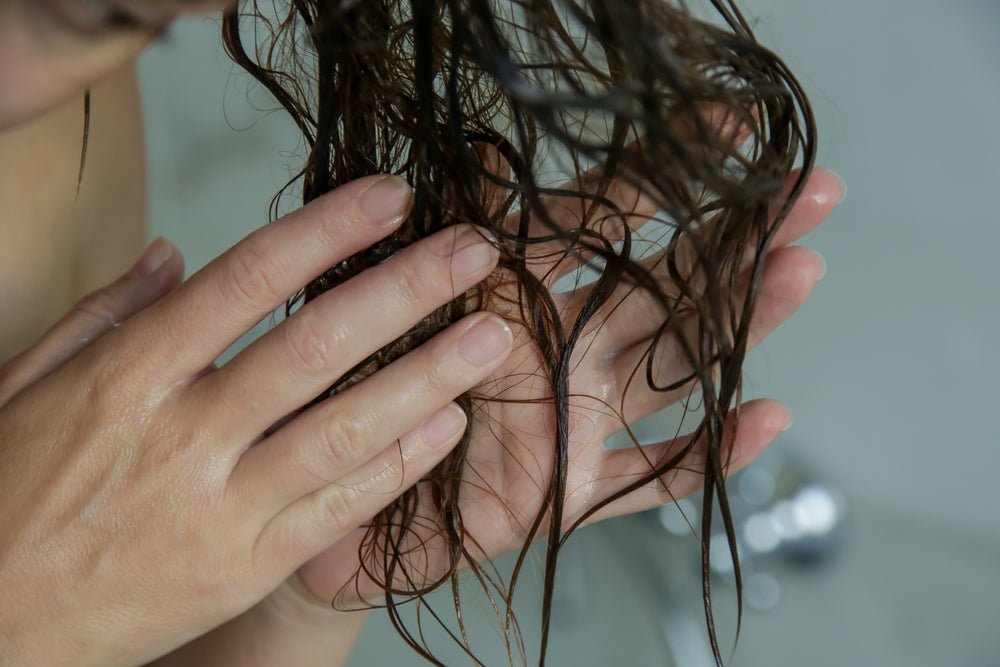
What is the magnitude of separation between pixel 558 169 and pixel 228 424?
277 millimetres

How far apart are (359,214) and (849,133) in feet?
2.85

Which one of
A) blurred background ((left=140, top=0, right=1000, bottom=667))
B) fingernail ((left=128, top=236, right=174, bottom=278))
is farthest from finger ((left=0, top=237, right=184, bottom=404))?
blurred background ((left=140, top=0, right=1000, bottom=667))

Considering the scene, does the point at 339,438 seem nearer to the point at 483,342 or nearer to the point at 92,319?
the point at 483,342

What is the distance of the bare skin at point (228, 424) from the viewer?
18.9 inches

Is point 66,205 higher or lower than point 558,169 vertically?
higher

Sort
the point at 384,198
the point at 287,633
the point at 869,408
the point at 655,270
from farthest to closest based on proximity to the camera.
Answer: the point at 869,408, the point at 287,633, the point at 655,270, the point at 384,198

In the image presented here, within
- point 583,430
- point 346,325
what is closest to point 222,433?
point 346,325

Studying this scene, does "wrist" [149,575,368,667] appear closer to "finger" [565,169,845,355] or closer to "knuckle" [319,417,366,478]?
"knuckle" [319,417,366,478]

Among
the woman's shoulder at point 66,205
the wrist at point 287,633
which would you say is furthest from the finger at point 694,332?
the woman's shoulder at point 66,205

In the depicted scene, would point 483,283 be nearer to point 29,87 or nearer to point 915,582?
point 29,87

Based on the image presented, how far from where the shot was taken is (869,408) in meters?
1.11

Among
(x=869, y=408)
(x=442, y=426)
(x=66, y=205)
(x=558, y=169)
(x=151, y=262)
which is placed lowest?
(x=869, y=408)

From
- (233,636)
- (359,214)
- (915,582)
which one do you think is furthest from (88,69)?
(915,582)

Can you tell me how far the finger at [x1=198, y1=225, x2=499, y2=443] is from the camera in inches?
18.6
